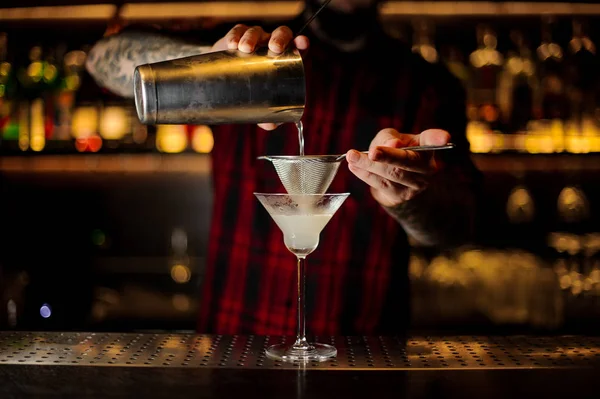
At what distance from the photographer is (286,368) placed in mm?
1481

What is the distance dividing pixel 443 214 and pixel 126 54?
3.13 ft

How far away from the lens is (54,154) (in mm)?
3422

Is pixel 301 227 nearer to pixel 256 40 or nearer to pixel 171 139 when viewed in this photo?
pixel 256 40

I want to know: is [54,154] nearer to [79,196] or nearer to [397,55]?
[79,196]

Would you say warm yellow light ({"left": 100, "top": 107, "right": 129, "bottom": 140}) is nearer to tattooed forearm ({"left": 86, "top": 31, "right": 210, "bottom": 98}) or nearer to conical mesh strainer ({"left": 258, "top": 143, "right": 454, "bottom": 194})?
tattooed forearm ({"left": 86, "top": 31, "right": 210, "bottom": 98})

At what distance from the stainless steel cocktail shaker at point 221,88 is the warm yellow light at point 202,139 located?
177 centimetres

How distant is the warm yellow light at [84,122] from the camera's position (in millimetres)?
3572

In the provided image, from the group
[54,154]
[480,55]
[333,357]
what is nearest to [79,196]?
[54,154]

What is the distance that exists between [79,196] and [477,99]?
1747mm

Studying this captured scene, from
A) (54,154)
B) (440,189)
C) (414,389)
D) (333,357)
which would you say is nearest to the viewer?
(414,389)

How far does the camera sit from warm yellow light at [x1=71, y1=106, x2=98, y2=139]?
3572mm

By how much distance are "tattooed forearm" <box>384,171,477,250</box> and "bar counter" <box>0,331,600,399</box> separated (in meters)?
0.52

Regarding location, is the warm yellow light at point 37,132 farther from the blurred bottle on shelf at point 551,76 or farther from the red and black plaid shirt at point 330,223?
the blurred bottle on shelf at point 551,76

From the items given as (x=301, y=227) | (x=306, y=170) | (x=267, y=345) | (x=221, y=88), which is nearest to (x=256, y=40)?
(x=221, y=88)
